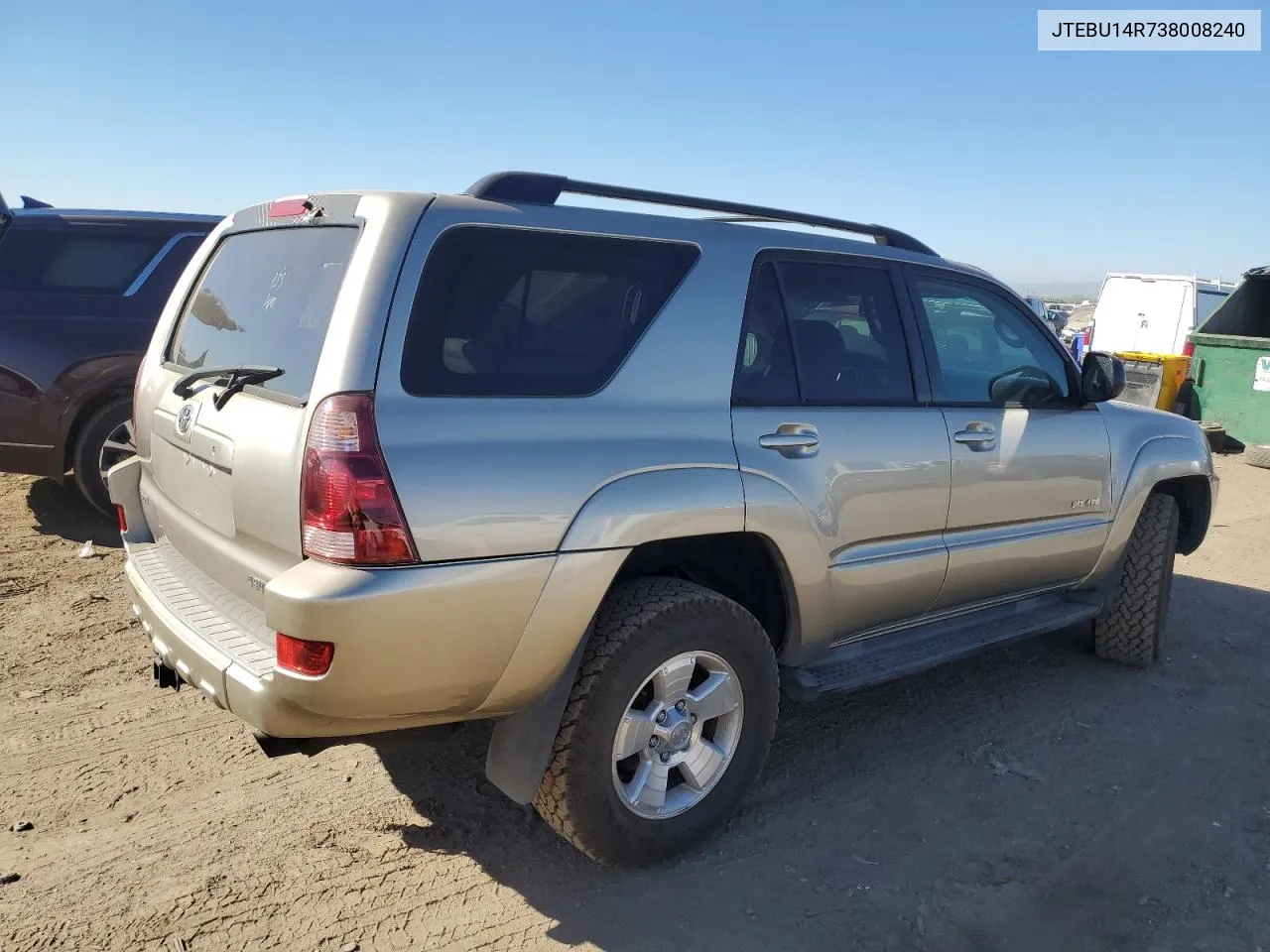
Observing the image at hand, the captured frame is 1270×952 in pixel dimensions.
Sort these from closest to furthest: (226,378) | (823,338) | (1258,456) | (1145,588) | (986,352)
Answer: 1. (226,378)
2. (823,338)
3. (986,352)
4. (1145,588)
5. (1258,456)

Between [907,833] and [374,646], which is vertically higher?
[374,646]

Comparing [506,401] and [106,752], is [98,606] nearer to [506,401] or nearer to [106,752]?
[106,752]

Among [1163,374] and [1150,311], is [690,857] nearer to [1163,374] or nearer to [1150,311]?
[1163,374]

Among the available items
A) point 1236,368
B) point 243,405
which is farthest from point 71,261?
point 1236,368

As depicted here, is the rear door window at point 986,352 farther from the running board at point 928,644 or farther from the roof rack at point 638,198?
the running board at point 928,644

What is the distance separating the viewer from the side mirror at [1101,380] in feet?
13.3

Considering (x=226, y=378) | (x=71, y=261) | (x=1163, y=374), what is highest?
(x=71, y=261)

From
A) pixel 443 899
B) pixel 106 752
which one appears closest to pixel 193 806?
pixel 106 752

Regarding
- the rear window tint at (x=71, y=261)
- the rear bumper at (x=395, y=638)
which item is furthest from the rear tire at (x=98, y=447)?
the rear bumper at (x=395, y=638)

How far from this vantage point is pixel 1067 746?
12.4 ft

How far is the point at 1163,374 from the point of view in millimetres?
12875

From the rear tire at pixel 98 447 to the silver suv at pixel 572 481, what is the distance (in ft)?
8.75

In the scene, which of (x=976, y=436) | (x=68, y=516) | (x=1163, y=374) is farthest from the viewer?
(x=1163, y=374)

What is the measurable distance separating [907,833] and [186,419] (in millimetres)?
2600
